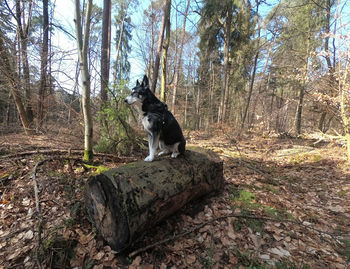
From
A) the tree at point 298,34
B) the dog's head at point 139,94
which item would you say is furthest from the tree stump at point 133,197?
the tree at point 298,34

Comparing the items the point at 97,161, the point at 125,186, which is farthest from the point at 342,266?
the point at 97,161

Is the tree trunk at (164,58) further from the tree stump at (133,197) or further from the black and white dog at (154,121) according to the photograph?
the tree stump at (133,197)

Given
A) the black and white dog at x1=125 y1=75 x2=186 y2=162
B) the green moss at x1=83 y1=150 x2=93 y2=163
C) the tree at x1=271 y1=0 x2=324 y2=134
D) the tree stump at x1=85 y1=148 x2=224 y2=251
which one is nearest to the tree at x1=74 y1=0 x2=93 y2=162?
the green moss at x1=83 y1=150 x2=93 y2=163

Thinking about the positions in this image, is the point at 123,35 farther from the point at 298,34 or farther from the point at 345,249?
the point at 345,249

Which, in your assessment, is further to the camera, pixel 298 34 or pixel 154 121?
pixel 298 34

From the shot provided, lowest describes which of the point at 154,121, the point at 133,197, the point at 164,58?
the point at 133,197

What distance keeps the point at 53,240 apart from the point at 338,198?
18.9ft

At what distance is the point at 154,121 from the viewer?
276 cm

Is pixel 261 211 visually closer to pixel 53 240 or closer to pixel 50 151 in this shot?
pixel 53 240

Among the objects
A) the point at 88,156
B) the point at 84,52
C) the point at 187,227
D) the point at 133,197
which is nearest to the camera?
the point at 133,197

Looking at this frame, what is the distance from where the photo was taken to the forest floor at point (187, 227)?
6.78ft

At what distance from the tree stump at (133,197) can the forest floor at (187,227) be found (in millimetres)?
290

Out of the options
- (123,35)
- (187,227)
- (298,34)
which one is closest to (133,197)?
(187,227)

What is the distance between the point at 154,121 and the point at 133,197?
4.03 ft
